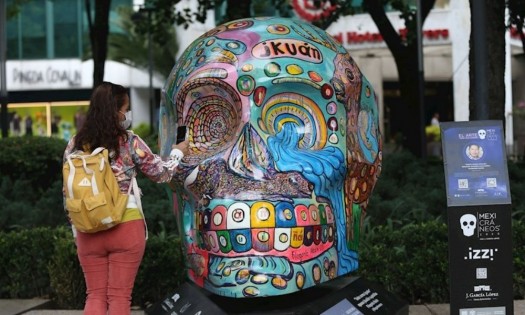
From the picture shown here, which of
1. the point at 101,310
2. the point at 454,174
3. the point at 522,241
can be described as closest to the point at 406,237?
the point at 522,241

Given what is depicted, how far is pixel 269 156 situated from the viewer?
17.0 ft

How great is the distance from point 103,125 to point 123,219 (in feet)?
1.77

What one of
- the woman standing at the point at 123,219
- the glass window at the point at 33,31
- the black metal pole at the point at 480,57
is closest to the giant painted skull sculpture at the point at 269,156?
the woman standing at the point at 123,219

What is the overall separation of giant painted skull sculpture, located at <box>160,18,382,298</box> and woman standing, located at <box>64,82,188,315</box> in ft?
1.11

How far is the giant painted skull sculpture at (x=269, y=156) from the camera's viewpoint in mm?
4957

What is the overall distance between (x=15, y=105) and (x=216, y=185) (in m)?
31.8

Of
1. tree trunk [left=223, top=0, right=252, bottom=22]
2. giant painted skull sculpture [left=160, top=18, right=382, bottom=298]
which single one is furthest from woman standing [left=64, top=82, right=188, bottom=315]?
tree trunk [left=223, top=0, right=252, bottom=22]

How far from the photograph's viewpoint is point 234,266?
495cm

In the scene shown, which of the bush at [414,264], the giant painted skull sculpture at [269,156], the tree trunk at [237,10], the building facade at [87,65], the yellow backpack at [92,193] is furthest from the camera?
the building facade at [87,65]

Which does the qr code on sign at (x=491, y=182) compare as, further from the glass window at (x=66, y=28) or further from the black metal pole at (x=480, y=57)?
the glass window at (x=66, y=28)

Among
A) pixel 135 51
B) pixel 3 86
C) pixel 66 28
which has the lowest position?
pixel 3 86

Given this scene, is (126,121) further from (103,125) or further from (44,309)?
(44,309)

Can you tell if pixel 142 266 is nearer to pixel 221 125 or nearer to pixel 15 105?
pixel 221 125

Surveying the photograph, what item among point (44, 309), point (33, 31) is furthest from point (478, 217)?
point (33, 31)
